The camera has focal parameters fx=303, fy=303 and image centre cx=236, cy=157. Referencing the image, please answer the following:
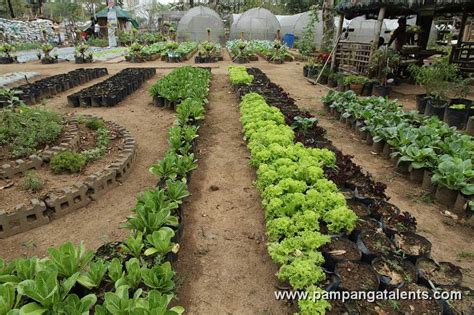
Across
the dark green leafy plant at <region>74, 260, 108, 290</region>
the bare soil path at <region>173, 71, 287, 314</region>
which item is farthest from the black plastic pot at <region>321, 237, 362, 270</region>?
the dark green leafy plant at <region>74, 260, 108, 290</region>

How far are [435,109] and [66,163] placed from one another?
819cm

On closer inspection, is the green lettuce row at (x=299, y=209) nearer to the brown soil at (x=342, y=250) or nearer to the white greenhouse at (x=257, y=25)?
the brown soil at (x=342, y=250)

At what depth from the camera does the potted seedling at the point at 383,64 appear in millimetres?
9859

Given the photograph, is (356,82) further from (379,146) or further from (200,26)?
(200,26)

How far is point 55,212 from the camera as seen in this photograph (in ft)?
13.1

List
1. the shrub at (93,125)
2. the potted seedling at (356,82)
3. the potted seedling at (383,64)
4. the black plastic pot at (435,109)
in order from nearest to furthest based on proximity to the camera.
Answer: the shrub at (93,125) < the black plastic pot at (435,109) < the potted seedling at (383,64) < the potted seedling at (356,82)

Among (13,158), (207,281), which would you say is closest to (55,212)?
(13,158)

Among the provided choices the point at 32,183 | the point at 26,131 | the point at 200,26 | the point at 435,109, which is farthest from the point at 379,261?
the point at 200,26

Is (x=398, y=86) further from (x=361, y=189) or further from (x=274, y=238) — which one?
(x=274, y=238)

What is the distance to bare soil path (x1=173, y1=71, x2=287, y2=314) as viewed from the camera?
2881 millimetres

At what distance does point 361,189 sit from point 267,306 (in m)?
2.12

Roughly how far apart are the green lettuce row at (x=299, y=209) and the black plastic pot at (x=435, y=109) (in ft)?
15.7

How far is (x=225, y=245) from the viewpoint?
11.7 ft

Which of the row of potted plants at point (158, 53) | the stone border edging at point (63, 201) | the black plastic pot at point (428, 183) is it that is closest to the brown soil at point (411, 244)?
the black plastic pot at point (428, 183)
